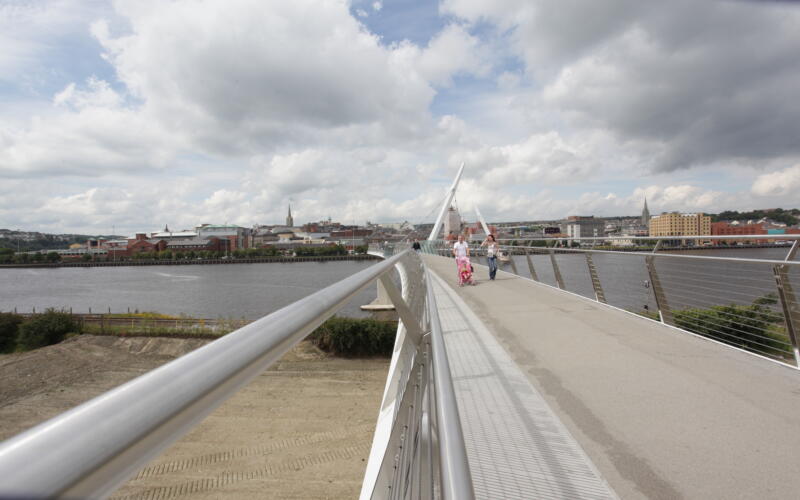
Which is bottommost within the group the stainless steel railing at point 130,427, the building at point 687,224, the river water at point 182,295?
the river water at point 182,295

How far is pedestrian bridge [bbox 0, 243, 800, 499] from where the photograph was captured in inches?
16.2

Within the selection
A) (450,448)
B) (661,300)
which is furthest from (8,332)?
(450,448)

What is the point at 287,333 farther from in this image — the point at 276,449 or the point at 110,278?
the point at 110,278

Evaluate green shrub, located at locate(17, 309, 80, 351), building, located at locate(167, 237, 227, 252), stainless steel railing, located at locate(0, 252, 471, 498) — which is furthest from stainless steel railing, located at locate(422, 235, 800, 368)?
building, located at locate(167, 237, 227, 252)

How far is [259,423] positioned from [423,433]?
16482 millimetres

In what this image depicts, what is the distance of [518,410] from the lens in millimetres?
3086

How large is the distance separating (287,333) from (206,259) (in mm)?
120489

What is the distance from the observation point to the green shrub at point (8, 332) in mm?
31188

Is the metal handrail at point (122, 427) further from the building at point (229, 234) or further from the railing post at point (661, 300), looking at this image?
the building at point (229, 234)

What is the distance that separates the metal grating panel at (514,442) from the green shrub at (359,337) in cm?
1895

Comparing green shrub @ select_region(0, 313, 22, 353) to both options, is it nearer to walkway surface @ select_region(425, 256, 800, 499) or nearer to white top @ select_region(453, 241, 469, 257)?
white top @ select_region(453, 241, 469, 257)

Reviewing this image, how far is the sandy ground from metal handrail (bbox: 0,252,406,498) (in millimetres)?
7633

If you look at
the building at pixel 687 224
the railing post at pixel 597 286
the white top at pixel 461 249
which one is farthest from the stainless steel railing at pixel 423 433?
the building at pixel 687 224

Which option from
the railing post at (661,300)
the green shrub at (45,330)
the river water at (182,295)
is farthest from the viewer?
the river water at (182,295)
